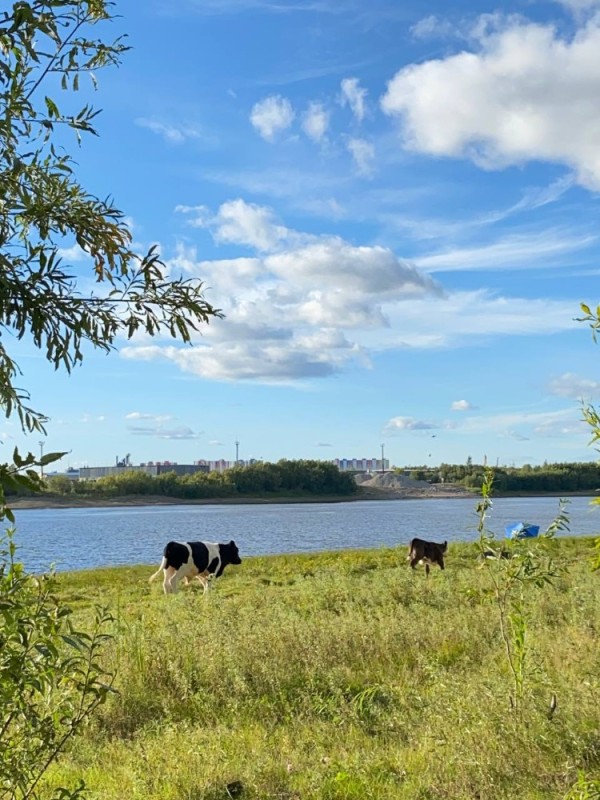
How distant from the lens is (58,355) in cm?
270

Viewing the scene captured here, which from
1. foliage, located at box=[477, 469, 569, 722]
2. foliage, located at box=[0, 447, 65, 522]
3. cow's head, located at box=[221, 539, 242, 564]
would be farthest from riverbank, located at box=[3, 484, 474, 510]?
foliage, located at box=[0, 447, 65, 522]

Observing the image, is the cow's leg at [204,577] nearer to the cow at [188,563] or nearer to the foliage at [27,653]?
the cow at [188,563]

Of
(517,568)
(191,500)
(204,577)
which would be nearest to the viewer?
(517,568)

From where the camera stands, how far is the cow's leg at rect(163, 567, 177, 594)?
17969 mm

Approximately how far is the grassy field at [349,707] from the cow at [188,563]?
6.82 metres

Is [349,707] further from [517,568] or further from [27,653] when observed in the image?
[27,653]

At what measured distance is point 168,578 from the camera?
722 inches

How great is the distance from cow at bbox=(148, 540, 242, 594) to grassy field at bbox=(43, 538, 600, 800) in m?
6.82

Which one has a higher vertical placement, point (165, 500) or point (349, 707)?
A: point (349, 707)

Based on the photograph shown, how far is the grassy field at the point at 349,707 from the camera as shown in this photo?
5.14 m

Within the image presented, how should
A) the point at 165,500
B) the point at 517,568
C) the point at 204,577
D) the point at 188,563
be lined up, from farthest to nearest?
the point at 165,500 < the point at 204,577 < the point at 188,563 < the point at 517,568

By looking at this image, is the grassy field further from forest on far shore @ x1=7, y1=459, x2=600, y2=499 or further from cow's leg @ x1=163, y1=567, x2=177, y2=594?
forest on far shore @ x1=7, y1=459, x2=600, y2=499

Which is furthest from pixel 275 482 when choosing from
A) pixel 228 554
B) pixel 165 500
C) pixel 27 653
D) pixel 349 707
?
pixel 27 653

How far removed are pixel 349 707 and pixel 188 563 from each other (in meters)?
12.3
